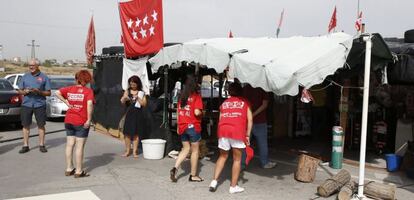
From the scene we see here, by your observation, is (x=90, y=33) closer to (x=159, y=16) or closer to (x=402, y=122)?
(x=159, y=16)

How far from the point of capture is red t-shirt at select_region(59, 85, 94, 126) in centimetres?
673

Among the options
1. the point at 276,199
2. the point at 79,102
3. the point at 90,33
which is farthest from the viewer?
the point at 90,33

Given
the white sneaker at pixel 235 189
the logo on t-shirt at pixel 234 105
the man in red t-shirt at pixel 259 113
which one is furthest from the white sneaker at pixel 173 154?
the logo on t-shirt at pixel 234 105

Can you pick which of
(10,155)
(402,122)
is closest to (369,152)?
(402,122)

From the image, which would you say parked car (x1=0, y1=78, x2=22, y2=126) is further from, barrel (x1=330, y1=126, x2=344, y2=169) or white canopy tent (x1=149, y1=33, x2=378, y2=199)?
barrel (x1=330, y1=126, x2=344, y2=169)

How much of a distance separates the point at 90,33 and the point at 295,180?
8.18 m

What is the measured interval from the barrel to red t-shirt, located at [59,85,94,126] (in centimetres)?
433

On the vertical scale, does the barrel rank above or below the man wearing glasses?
below

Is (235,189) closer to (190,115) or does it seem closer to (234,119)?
(234,119)

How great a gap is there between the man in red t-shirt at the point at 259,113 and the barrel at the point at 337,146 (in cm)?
114

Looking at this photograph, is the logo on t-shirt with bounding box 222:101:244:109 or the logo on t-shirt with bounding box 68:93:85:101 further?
the logo on t-shirt with bounding box 68:93:85:101

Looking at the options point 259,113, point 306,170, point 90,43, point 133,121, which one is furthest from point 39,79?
point 306,170

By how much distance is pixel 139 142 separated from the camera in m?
9.40

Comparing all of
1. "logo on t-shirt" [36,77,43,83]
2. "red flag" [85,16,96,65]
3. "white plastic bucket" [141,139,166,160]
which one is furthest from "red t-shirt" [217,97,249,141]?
"red flag" [85,16,96,65]
